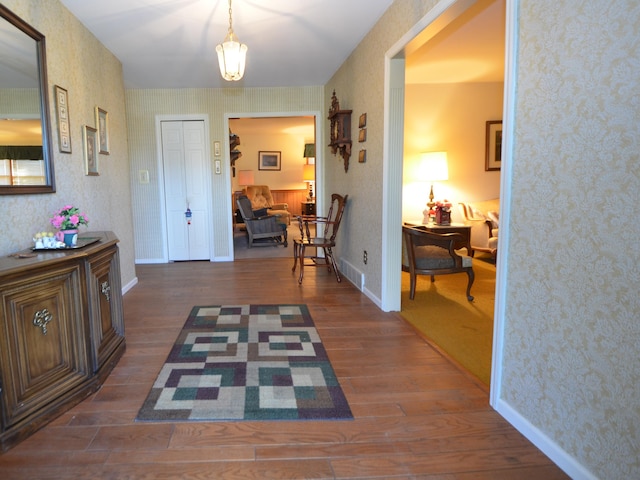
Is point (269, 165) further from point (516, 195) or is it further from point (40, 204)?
point (516, 195)

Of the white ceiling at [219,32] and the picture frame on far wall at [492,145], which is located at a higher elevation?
the white ceiling at [219,32]

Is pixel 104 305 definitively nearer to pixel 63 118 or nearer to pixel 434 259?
pixel 63 118

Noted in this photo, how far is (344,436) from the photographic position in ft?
6.12

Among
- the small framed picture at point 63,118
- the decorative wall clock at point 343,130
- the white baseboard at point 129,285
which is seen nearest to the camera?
the small framed picture at point 63,118

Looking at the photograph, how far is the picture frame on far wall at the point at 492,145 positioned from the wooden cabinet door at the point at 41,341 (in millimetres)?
5562

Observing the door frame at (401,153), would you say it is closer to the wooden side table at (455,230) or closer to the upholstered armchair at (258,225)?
the wooden side table at (455,230)

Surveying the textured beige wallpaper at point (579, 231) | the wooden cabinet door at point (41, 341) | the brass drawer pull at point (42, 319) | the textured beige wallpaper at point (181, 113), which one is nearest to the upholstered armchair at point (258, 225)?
the textured beige wallpaper at point (181, 113)

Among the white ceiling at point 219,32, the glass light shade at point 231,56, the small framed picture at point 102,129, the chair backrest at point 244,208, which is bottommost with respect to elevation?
the chair backrest at point 244,208

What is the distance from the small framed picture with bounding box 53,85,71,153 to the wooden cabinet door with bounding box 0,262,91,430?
53.0 inches

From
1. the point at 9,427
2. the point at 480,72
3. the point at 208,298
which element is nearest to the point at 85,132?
the point at 208,298

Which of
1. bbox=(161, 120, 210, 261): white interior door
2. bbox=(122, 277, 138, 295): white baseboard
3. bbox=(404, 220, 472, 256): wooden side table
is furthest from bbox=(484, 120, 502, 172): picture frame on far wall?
bbox=(122, 277, 138, 295): white baseboard

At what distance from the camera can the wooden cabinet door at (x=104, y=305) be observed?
7.48 ft

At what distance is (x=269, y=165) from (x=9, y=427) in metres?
9.85

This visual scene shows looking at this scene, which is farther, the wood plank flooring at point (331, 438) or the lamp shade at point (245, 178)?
the lamp shade at point (245, 178)
